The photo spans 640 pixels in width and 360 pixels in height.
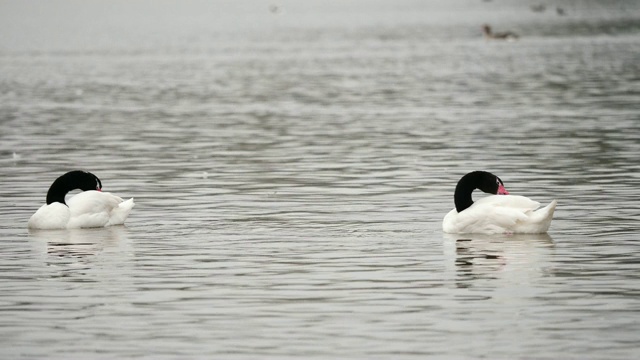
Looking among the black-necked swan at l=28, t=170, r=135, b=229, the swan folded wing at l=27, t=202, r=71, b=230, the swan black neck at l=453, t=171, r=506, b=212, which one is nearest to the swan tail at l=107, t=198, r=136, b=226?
the black-necked swan at l=28, t=170, r=135, b=229

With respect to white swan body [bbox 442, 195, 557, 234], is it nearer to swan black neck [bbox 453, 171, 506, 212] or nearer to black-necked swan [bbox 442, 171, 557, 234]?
black-necked swan [bbox 442, 171, 557, 234]

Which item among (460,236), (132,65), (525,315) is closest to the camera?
(525,315)

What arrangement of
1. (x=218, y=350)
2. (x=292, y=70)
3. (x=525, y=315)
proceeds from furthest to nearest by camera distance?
(x=292, y=70)
(x=525, y=315)
(x=218, y=350)

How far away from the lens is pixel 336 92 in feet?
187

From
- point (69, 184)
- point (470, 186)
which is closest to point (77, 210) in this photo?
point (69, 184)

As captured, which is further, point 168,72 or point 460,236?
point 168,72

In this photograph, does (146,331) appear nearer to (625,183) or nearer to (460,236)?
(460,236)

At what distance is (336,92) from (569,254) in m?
38.0

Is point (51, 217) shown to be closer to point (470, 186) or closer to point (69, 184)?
point (69, 184)

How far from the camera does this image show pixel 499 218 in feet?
68.2

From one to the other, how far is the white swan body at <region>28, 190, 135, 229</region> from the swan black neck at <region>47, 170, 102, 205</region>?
0.57ft

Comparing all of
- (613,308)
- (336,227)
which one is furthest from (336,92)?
(613,308)

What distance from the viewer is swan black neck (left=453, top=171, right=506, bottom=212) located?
21188 mm

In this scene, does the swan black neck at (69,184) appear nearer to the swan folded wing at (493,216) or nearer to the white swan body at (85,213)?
the white swan body at (85,213)
